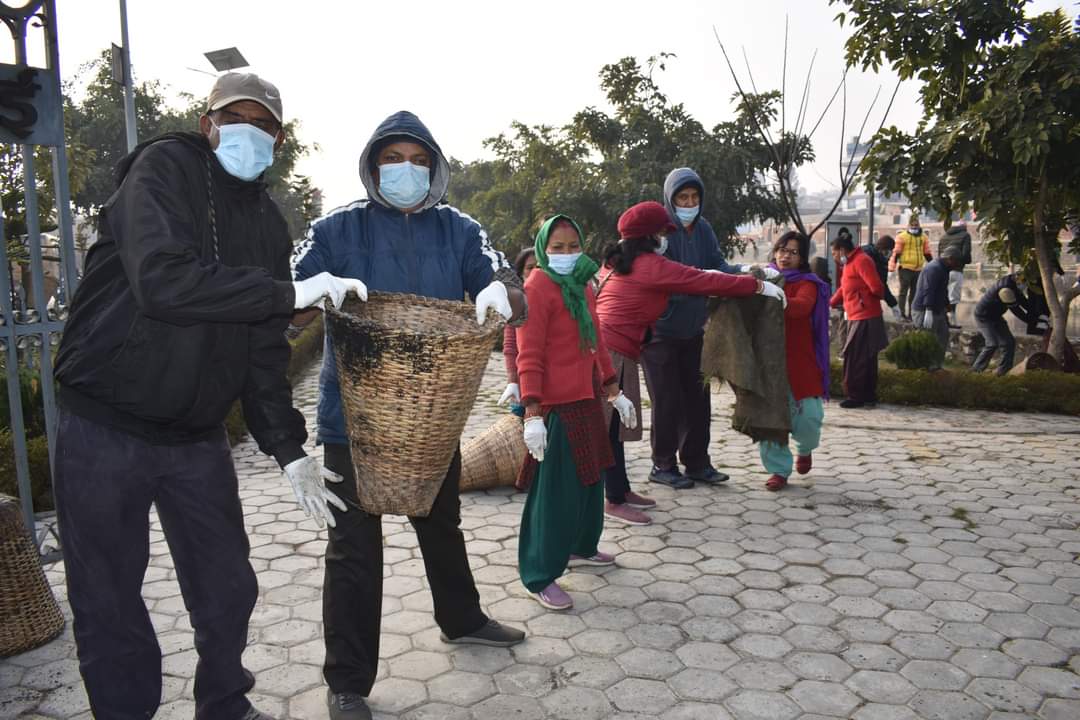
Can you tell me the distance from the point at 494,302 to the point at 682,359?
10.3 feet

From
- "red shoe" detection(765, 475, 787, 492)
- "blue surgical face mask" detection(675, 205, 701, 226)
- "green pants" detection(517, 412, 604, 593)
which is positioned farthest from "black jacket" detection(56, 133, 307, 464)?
"red shoe" detection(765, 475, 787, 492)

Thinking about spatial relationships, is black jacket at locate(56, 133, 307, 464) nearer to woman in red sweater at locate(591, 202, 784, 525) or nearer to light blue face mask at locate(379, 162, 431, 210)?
light blue face mask at locate(379, 162, 431, 210)

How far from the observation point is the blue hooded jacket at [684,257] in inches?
218

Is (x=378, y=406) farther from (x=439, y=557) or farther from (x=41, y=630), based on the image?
(x=41, y=630)

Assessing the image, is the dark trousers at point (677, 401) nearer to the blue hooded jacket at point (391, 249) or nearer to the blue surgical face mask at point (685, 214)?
the blue surgical face mask at point (685, 214)

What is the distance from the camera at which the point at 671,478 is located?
19.0 feet

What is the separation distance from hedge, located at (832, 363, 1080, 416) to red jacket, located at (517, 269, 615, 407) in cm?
633

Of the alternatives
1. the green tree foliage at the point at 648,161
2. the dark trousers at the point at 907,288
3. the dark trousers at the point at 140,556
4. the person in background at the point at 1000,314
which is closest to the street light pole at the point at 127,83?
the green tree foliage at the point at 648,161

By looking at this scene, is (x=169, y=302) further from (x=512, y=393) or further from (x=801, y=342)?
(x=801, y=342)

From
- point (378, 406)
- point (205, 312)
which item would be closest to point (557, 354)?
point (378, 406)

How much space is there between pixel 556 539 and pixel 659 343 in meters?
2.06

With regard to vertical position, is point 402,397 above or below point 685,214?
below

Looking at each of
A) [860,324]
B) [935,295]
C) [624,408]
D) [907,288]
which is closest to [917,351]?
[860,324]

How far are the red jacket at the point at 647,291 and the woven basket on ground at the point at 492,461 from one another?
115 centimetres
